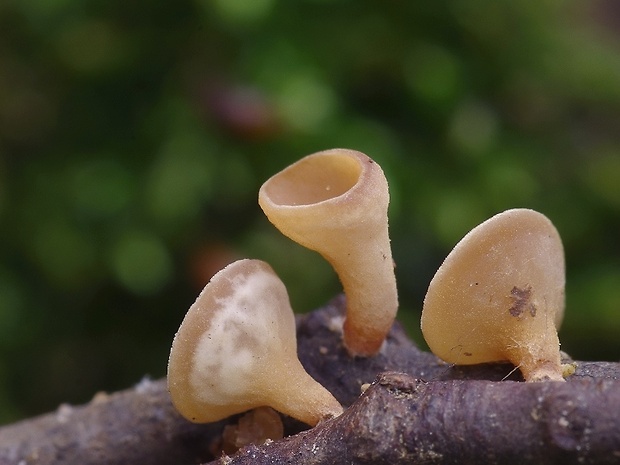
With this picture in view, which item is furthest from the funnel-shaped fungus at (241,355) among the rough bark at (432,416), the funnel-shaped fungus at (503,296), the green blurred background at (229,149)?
the green blurred background at (229,149)

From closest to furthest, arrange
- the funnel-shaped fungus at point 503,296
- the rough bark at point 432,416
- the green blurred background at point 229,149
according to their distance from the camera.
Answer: the rough bark at point 432,416 → the funnel-shaped fungus at point 503,296 → the green blurred background at point 229,149

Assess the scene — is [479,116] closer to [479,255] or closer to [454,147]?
[454,147]

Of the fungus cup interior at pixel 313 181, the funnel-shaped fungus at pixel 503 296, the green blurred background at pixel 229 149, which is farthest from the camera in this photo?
the green blurred background at pixel 229 149

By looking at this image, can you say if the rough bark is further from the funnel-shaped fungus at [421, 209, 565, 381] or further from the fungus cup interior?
the fungus cup interior

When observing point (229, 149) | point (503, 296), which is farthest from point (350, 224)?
point (229, 149)

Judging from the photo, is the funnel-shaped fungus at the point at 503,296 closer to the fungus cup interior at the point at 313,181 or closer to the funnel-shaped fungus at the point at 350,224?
the funnel-shaped fungus at the point at 350,224

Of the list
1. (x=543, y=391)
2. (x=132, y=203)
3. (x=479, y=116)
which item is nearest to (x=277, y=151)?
(x=132, y=203)
